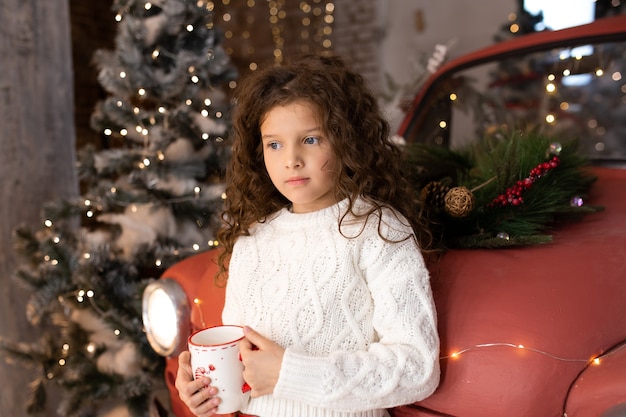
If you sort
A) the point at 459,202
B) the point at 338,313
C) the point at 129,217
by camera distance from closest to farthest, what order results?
the point at 338,313, the point at 459,202, the point at 129,217

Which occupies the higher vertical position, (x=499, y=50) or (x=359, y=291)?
(x=499, y=50)

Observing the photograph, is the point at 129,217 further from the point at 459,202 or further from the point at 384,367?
the point at 384,367

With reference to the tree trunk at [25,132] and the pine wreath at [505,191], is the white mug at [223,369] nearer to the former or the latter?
the pine wreath at [505,191]

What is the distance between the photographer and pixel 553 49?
2.26 m

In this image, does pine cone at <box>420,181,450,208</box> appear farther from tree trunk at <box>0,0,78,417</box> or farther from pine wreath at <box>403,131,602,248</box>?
tree trunk at <box>0,0,78,417</box>

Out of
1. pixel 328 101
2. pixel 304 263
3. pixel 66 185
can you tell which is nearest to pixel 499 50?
pixel 328 101

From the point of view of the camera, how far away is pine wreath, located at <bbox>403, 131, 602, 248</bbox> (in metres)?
1.54

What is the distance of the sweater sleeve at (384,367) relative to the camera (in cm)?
110

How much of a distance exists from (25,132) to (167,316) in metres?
1.44

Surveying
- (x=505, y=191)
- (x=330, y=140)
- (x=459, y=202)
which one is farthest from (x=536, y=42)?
(x=330, y=140)

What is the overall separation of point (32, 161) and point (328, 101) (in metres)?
1.93

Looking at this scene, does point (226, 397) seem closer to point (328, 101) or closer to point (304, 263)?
point (304, 263)

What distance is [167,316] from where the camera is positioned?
1694mm

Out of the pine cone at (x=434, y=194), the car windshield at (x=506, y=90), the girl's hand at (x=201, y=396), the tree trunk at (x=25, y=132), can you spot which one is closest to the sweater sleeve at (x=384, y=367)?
the girl's hand at (x=201, y=396)
